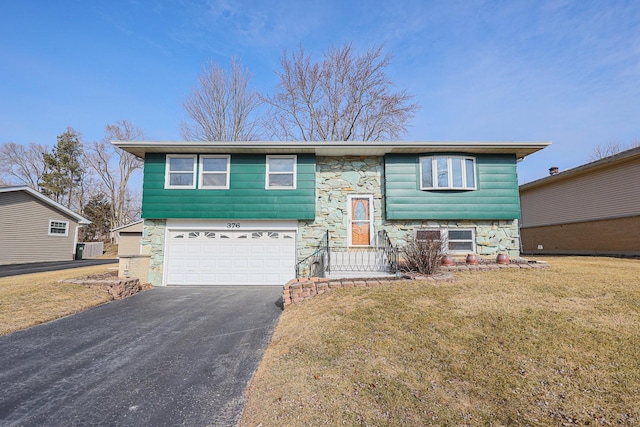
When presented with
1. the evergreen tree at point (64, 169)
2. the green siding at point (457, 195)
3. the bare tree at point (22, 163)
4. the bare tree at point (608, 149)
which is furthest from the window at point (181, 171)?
the bare tree at point (608, 149)

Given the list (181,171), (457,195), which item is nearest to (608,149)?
(457,195)

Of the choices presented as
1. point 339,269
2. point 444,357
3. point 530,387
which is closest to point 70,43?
point 339,269

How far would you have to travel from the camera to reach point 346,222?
1070cm

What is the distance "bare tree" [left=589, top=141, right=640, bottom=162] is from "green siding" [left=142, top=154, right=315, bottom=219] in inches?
1251

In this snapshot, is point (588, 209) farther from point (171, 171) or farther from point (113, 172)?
point (113, 172)

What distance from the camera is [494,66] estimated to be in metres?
11.1

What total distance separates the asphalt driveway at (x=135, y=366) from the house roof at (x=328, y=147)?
552cm

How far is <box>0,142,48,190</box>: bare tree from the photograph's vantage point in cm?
3372

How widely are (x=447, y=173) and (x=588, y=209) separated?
987 centimetres

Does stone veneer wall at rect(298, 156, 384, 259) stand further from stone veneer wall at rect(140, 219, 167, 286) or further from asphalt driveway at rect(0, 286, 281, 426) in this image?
stone veneer wall at rect(140, 219, 167, 286)

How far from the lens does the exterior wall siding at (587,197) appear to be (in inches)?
512

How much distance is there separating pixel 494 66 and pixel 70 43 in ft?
51.0

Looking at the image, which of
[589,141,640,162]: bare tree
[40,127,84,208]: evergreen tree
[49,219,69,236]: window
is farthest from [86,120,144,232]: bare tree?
[589,141,640,162]: bare tree

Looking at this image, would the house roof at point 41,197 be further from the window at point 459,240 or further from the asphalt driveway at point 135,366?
the window at point 459,240
